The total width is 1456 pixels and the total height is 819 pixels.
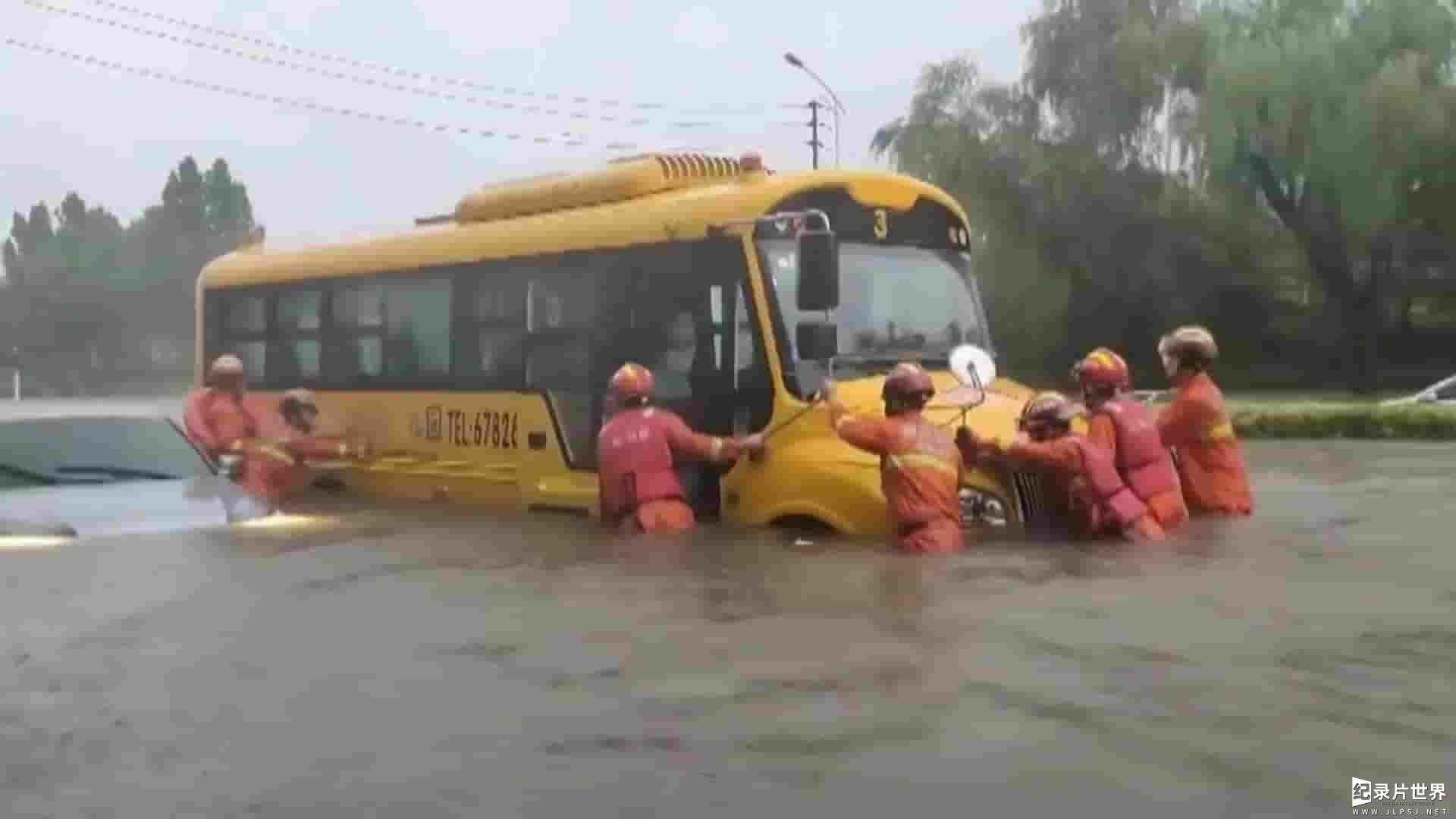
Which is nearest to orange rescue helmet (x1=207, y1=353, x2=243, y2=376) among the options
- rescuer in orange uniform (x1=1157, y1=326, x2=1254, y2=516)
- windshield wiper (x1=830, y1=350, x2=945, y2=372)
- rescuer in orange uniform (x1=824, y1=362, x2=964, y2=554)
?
windshield wiper (x1=830, y1=350, x2=945, y2=372)

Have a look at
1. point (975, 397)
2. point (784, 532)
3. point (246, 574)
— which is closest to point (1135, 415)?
point (975, 397)

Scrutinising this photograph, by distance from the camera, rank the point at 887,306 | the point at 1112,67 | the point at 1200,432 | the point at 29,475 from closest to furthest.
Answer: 1. the point at 29,475
2. the point at 887,306
3. the point at 1200,432
4. the point at 1112,67

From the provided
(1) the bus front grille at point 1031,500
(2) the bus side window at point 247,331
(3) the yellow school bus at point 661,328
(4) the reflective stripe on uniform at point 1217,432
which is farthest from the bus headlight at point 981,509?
(2) the bus side window at point 247,331

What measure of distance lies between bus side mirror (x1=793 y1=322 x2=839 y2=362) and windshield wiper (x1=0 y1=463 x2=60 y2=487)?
449 cm

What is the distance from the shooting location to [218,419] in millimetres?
15172

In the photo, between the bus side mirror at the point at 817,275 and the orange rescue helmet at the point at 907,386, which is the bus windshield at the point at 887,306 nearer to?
the bus side mirror at the point at 817,275

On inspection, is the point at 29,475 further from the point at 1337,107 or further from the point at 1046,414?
the point at 1337,107

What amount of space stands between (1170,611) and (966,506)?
2295mm

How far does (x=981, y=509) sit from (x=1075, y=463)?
25.8 inches

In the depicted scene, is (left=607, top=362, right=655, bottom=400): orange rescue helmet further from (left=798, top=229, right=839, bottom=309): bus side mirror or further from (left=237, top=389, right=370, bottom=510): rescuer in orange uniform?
(left=237, top=389, right=370, bottom=510): rescuer in orange uniform

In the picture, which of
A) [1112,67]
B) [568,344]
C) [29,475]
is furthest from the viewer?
[1112,67]

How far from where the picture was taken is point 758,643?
8102 mm

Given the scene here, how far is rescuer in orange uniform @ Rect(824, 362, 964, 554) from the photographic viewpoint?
10297 millimetres

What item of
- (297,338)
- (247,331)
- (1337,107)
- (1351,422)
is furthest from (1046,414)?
(1337,107)
